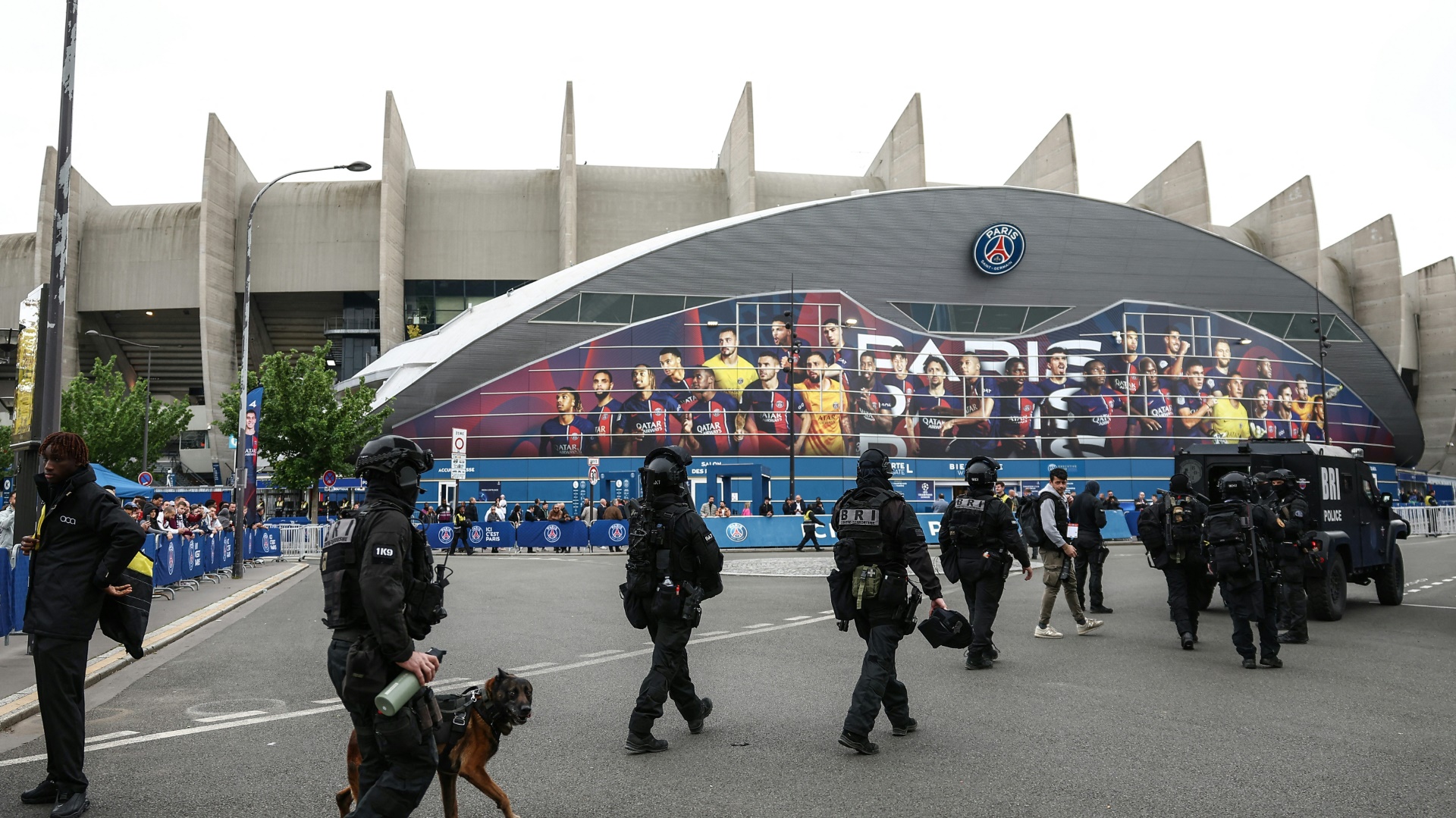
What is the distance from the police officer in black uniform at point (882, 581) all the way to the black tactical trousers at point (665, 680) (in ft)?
3.25

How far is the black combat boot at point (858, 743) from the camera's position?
5863 mm

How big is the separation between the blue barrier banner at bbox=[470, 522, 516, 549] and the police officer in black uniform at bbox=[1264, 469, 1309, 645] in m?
23.2

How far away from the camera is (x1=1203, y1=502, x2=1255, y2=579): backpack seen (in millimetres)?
9133

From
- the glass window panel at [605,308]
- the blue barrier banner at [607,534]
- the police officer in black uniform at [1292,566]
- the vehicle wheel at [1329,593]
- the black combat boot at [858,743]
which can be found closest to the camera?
the black combat boot at [858,743]

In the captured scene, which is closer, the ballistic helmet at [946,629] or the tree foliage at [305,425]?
the ballistic helmet at [946,629]

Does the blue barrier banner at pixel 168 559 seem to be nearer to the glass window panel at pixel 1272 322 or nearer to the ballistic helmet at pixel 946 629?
the ballistic helmet at pixel 946 629

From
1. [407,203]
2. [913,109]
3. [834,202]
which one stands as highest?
[913,109]

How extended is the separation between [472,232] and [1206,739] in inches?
2241

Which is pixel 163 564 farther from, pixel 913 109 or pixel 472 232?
pixel 913 109

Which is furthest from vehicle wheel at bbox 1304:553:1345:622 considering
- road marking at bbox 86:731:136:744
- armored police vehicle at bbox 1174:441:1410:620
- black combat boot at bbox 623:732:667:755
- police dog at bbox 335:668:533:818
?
road marking at bbox 86:731:136:744

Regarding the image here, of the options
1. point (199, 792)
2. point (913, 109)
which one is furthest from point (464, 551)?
point (913, 109)

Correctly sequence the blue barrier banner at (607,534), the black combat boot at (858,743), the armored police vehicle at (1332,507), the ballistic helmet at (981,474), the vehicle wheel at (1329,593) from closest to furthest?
the black combat boot at (858,743)
the ballistic helmet at (981,474)
the vehicle wheel at (1329,593)
the armored police vehicle at (1332,507)
the blue barrier banner at (607,534)

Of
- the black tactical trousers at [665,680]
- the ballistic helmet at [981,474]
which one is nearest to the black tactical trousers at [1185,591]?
the ballistic helmet at [981,474]

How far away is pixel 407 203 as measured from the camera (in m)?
58.3
